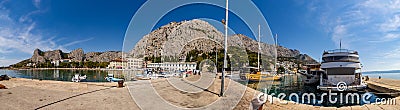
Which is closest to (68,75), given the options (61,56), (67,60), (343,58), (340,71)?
(340,71)

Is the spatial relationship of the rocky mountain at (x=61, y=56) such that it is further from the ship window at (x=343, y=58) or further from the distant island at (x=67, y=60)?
the ship window at (x=343, y=58)

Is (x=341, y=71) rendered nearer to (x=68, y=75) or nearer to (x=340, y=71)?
(x=340, y=71)

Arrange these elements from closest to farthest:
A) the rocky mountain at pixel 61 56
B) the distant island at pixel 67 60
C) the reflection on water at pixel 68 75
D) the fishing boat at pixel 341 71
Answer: the fishing boat at pixel 341 71, the reflection on water at pixel 68 75, the distant island at pixel 67 60, the rocky mountain at pixel 61 56

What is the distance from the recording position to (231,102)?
8.32m

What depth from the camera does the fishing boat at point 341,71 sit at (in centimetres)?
2261

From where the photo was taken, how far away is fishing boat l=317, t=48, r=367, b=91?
2261 cm

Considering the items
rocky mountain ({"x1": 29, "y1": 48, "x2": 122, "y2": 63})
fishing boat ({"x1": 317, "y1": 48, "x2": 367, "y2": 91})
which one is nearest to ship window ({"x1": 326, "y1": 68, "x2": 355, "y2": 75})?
fishing boat ({"x1": 317, "y1": 48, "x2": 367, "y2": 91})

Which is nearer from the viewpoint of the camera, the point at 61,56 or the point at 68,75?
the point at 68,75

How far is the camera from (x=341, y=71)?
23797 mm

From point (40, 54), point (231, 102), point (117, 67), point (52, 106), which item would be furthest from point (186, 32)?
point (40, 54)

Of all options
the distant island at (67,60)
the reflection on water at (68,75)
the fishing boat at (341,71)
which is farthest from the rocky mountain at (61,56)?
the fishing boat at (341,71)

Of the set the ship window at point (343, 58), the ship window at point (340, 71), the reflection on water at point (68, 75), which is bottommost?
the reflection on water at point (68, 75)

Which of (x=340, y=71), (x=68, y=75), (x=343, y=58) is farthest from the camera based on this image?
(x=68, y=75)

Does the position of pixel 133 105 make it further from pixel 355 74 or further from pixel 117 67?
pixel 117 67
